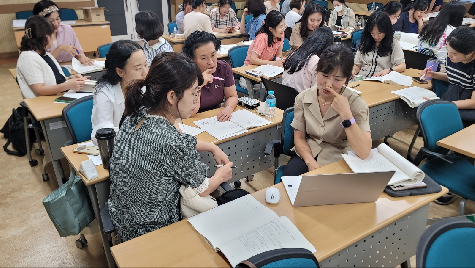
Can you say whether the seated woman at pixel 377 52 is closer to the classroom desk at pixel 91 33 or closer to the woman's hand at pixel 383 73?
the woman's hand at pixel 383 73

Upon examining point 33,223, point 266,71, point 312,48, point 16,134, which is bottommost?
point 33,223

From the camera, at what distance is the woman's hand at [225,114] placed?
8.79ft

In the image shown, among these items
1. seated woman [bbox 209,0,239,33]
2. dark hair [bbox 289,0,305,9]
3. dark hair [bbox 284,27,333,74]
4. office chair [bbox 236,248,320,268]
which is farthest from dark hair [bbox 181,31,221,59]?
seated woman [bbox 209,0,239,33]

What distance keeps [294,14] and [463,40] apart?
328cm

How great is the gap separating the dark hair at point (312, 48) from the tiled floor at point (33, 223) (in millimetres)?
1043

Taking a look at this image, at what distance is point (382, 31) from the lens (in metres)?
3.58

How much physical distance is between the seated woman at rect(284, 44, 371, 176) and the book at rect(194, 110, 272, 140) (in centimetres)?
36

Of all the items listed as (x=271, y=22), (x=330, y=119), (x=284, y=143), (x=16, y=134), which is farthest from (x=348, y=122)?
(x=16, y=134)

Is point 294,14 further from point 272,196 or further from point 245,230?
point 245,230

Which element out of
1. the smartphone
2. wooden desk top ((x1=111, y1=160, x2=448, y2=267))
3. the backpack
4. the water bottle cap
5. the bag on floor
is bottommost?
the backpack

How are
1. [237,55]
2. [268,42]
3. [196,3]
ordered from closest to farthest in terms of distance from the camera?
[268,42]
[237,55]
[196,3]

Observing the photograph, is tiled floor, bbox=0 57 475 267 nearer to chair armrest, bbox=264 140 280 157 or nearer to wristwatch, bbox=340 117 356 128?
chair armrest, bbox=264 140 280 157

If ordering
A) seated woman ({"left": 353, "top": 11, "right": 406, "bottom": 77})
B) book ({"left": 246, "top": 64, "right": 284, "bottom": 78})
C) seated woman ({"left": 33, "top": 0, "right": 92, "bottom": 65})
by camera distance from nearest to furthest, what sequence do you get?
seated woman ({"left": 353, "top": 11, "right": 406, "bottom": 77})
book ({"left": 246, "top": 64, "right": 284, "bottom": 78})
seated woman ({"left": 33, "top": 0, "right": 92, "bottom": 65})

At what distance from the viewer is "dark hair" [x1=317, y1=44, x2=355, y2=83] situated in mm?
2090
